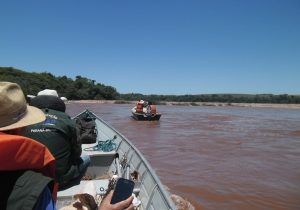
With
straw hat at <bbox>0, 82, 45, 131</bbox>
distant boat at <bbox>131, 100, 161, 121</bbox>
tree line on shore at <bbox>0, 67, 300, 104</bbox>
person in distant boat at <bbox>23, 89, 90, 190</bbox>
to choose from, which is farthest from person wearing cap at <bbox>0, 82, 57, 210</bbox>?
tree line on shore at <bbox>0, 67, 300, 104</bbox>

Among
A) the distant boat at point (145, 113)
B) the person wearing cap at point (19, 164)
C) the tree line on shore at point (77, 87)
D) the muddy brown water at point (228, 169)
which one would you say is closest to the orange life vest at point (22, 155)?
the person wearing cap at point (19, 164)

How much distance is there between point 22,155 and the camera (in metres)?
Result: 1.34

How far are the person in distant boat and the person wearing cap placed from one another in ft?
4.81

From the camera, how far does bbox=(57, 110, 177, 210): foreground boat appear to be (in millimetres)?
3807

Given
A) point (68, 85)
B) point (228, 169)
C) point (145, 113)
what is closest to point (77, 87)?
point (68, 85)

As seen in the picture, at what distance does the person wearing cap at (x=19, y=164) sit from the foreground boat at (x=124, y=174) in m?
2.00

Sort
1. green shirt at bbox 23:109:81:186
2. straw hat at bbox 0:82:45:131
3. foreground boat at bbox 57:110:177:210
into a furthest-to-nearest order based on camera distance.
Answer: foreground boat at bbox 57:110:177:210 < green shirt at bbox 23:109:81:186 < straw hat at bbox 0:82:45:131

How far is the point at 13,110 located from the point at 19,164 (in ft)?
→ 0.89

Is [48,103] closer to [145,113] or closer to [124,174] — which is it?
[124,174]

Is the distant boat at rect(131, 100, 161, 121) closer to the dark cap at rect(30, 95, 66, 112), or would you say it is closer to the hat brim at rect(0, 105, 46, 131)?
the dark cap at rect(30, 95, 66, 112)

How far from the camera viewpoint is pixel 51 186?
150cm

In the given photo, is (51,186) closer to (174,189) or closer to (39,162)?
(39,162)

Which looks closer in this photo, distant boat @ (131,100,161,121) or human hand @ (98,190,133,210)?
human hand @ (98,190,133,210)

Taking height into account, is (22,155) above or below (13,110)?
below
